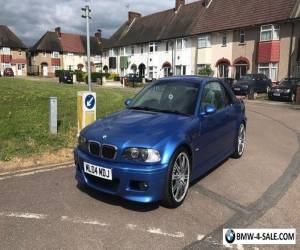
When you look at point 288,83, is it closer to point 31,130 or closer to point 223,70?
point 223,70

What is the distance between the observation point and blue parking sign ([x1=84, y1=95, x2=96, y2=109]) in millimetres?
7965

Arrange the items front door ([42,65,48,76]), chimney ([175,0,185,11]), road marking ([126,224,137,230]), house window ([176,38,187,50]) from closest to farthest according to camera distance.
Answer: road marking ([126,224,137,230]), house window ([176,38,187,50]), chimney ([175,0,185,11]), front door ([42,65,48,76])

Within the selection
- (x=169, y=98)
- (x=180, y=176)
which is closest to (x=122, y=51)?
(x=169, y=98)

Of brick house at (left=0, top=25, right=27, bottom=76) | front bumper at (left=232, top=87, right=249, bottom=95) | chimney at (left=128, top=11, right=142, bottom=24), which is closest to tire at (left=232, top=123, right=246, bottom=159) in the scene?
front bumper at (left=232, top=87, right=249, bottom=95)

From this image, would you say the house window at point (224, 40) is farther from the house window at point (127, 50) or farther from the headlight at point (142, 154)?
the headlight at point (142, 154)

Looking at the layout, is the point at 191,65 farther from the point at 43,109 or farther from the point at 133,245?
the point at 133,245

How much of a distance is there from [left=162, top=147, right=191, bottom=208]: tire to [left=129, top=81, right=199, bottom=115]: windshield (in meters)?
0.82

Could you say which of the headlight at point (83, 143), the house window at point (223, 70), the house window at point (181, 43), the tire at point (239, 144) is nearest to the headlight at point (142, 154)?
the headlight at point (83, 143)

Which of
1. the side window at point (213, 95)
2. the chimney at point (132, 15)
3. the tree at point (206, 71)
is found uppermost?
the chimney at point (132, 15)

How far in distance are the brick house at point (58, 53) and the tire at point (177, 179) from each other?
66.9 m

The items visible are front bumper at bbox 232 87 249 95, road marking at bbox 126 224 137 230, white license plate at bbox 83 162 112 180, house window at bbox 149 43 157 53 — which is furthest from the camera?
house window at bbox 149 43 157 53

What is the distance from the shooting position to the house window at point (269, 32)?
3222cm

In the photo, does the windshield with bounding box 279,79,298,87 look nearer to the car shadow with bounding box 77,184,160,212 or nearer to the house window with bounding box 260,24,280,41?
the house window with bounding box 260,24,280,41

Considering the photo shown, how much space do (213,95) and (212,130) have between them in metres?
0.77
